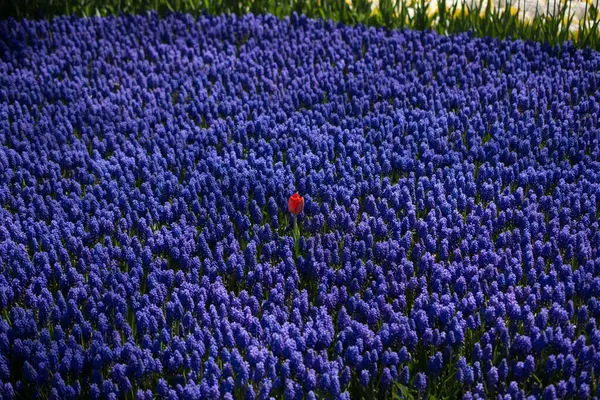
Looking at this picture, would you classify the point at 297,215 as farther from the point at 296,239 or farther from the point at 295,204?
the point at 295,204

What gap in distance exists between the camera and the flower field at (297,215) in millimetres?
3125

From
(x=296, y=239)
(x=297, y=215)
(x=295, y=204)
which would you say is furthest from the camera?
(x=297, y=215)

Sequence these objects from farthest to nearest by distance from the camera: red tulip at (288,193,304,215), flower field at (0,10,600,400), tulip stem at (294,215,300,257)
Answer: tulip stem at (294,215,300,257), red tulip at (288,193,304,215), flower field at (0,10,600,400)

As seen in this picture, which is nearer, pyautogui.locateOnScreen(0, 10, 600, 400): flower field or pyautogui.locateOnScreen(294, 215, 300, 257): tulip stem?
pyautogui.locateOnScreen(0, 10, 600, 400): flower field

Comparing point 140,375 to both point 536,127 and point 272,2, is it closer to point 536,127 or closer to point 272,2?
point 536,127

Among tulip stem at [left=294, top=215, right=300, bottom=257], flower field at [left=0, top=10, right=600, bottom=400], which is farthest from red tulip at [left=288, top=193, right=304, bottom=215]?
tulip stem at [left=294, top=215, right=300, bottom=257]

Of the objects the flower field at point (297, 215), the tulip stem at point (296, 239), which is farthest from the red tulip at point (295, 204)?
the tulip stem at point (296, 239)

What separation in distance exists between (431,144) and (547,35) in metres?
1.92

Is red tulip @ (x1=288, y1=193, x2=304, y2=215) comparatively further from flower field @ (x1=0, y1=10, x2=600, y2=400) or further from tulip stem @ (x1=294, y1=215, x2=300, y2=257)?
tulip stem @ (x1=294, y1=215, x2=300, y2=257)

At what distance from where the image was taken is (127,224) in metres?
4.02

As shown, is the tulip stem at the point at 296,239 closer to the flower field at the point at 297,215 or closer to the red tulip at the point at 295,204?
the flower field at the point at 297,215

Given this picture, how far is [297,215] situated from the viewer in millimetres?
4082

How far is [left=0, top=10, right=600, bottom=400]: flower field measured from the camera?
3125 mm

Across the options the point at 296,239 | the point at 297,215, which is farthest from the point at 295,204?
the point at 297,215
